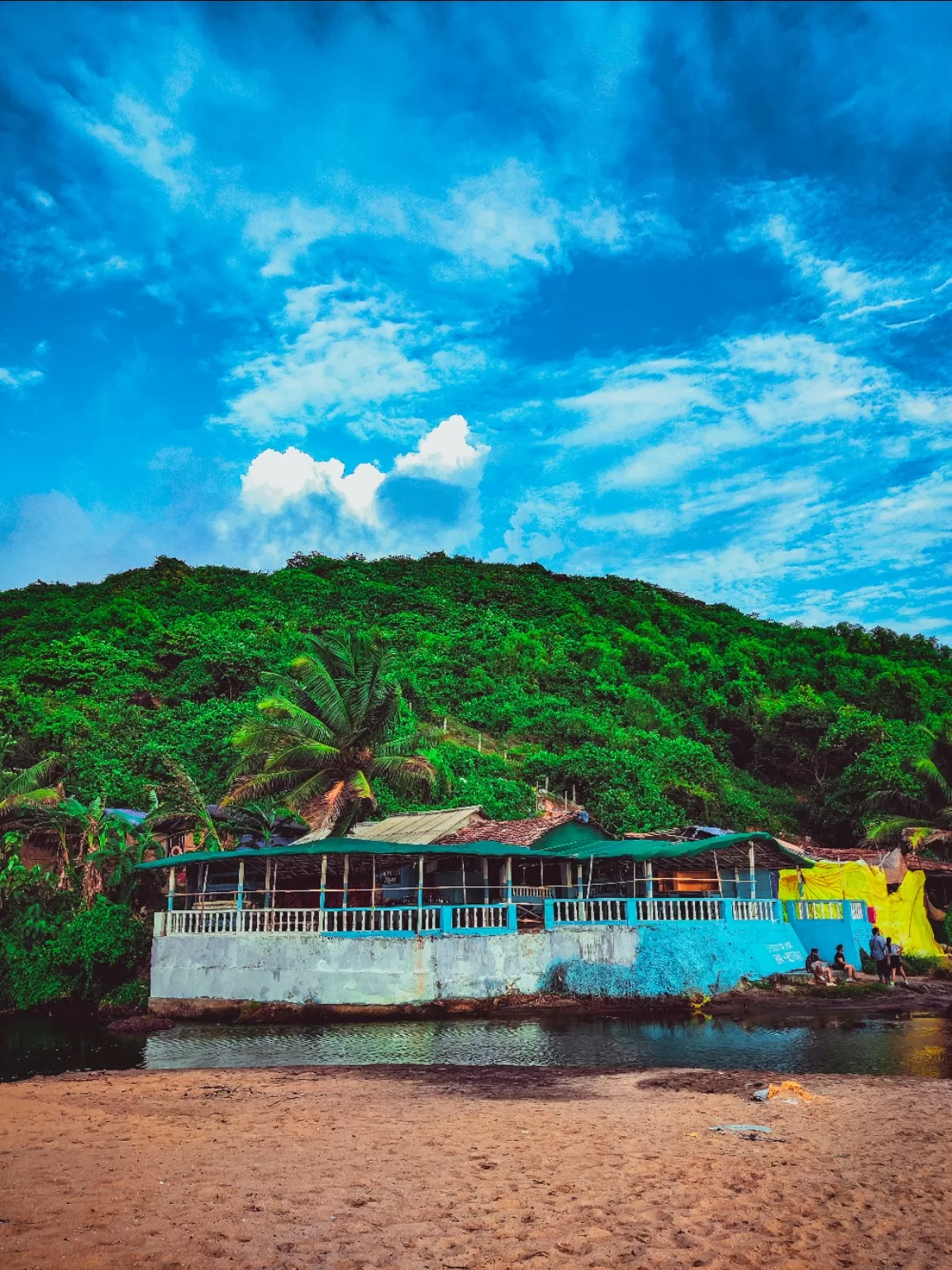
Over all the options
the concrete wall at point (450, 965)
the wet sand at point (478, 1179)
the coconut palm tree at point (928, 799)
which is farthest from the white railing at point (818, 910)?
the wet sand at point (478, 1179)

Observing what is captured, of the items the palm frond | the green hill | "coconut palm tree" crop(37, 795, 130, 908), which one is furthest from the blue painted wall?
"coconut palm tree" crop(37, 795, 130, 908)

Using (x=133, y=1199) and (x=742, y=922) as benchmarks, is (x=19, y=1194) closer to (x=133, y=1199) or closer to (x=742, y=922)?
(x=133, y=1199)

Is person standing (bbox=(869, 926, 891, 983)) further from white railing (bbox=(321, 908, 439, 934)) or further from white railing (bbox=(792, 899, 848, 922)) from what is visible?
white railing (bbox=(321, 908, 439, 934))

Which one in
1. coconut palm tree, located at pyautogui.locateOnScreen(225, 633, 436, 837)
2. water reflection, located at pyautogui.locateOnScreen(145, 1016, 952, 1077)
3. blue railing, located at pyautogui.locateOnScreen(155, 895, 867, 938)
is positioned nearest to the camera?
water reflection, located at pyautogui.locateOnScreen(145, 1016, 952, 1077)

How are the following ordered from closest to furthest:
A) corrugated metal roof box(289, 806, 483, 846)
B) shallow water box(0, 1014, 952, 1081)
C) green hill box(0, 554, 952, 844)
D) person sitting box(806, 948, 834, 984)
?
shallow water box(0, 1014, 952, 1081) → person sitting box(806, 948, 834, 984) → corrugated metal roof box(289, 806, 483, 846) → green hill box(0, 554, 952, 844)

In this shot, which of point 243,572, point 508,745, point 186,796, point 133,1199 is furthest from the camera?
point 243,572

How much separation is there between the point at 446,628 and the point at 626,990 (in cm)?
3642

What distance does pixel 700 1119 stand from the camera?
997cm

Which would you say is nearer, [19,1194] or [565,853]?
[19,1194]

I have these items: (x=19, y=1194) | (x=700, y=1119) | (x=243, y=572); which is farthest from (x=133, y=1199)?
(x=243, y=572)

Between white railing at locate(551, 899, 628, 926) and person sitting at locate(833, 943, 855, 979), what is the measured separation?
5.19 meters

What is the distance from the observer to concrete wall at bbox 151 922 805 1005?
19.6 metres

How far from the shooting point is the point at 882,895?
2498 cm

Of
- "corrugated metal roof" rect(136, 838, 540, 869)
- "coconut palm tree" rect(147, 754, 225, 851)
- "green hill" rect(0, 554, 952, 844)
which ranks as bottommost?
"corrugated metal roof" rect(136, 838, 540, 869)
